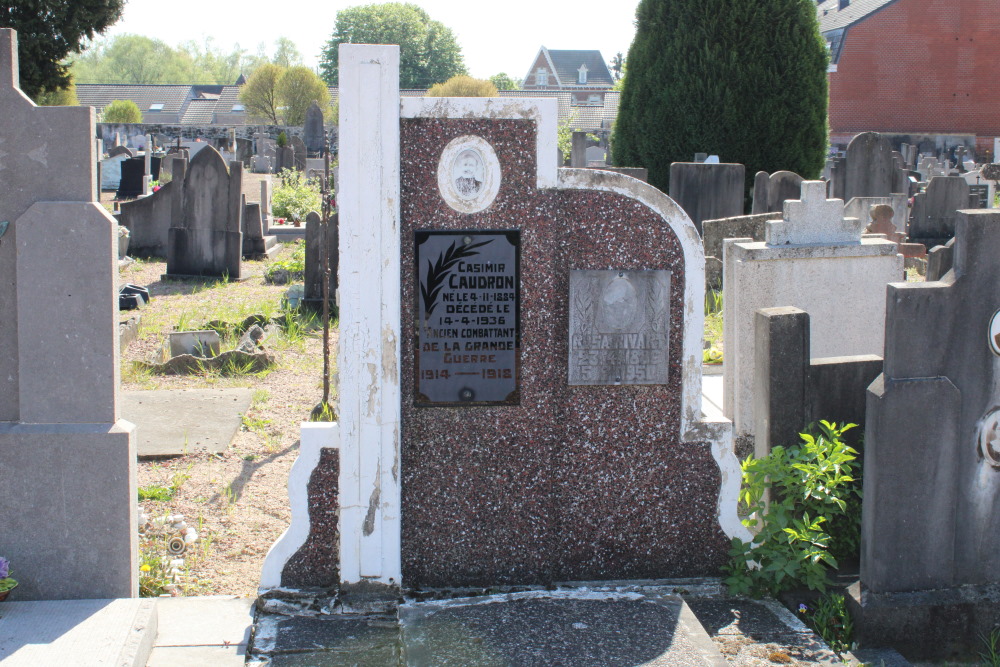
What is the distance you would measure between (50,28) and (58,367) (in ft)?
79.7

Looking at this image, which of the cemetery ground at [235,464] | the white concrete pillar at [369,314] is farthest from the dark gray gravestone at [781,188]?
the white concrete pillar at [369,314]

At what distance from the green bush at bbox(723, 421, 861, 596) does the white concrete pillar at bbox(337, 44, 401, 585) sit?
1.32m

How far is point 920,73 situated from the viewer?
39750mm

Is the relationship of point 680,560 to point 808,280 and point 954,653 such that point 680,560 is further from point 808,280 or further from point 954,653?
point 808,280

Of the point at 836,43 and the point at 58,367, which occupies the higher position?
the point at 836,43

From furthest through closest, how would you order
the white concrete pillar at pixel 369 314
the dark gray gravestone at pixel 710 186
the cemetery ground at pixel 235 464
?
1. the dark gray gravestone at pixel 710 186
2. the cemetery ground at pixel 235 464
3. the white concrete pillar at pixel 369 314

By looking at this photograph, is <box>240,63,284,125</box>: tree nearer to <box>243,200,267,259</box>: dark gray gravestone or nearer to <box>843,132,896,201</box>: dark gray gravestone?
<box>243,200,267,259</box>: dark gray gravestone

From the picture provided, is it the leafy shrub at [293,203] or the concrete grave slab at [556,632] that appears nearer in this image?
the concrete grave slab at [556,632]

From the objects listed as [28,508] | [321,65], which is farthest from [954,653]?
[321,65]

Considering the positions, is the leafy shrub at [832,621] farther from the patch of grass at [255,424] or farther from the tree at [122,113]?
the tree at [122,113]

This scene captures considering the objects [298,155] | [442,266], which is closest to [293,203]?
[442,266]

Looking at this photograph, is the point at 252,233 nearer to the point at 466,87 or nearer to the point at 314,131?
the point at 314,131

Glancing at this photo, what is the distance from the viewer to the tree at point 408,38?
80312 millimetres

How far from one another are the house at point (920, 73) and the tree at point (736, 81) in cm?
2719
